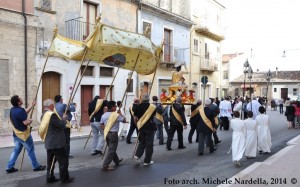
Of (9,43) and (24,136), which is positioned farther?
(9,43)

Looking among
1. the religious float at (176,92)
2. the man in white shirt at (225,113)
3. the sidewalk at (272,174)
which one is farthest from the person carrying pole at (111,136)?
the man in white shirt at (225,113)

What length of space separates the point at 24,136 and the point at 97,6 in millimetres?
12436

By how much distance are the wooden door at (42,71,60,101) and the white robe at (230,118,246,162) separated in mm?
10126

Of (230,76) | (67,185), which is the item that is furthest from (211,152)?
(230,76)

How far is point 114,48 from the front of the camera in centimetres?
873

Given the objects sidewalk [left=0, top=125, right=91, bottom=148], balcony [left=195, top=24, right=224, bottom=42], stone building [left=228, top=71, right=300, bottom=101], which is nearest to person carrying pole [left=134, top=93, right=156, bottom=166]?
sidewalk [left=0, top=125, right=91, bottom=148]

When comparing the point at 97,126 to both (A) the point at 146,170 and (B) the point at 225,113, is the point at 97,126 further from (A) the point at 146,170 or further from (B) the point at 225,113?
(B) the point at 225,113

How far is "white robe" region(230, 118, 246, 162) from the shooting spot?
792 centimetres

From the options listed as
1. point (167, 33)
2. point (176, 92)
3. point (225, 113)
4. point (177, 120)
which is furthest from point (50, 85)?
point (167, 33)

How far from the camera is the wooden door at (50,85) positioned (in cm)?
1553

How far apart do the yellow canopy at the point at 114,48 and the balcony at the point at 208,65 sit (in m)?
18.7

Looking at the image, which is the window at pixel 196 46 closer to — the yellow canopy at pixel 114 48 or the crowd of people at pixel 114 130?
the crowd of people at pixel 114 130

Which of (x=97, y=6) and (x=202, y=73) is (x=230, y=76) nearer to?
(x=202, y=73)

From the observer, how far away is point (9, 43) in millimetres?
14000
